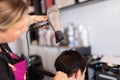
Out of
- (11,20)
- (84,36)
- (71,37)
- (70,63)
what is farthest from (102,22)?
(11,20)

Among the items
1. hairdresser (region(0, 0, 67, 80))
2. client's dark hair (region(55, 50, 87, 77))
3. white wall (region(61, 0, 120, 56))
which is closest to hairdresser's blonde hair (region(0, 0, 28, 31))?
hairdresser (region(0, 0, 67, 80))

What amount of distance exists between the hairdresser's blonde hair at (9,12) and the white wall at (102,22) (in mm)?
1035

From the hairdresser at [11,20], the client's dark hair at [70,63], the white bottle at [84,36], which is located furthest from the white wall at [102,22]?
the hairdresser at [11,20]

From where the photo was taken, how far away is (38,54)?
2398 mm

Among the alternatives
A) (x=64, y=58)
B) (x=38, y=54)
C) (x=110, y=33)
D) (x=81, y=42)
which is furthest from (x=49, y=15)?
(x=38, y=54)

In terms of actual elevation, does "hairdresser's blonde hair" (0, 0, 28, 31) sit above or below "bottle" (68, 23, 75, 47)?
above

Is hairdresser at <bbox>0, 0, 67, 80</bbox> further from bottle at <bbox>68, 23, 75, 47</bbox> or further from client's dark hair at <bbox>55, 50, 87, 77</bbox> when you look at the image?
bottle at <bbox>68, 23, 75, 47</bbox>

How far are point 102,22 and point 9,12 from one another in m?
1.16

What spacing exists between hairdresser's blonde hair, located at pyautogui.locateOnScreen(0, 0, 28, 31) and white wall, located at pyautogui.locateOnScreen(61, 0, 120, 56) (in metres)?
1.03

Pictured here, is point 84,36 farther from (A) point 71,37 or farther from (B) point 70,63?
(B) point 70,63

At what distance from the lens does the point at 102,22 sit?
1.64 m

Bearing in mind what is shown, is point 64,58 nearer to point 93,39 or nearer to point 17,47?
point 93,39

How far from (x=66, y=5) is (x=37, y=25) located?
0.83 m

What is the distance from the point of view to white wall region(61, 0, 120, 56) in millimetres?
1528
